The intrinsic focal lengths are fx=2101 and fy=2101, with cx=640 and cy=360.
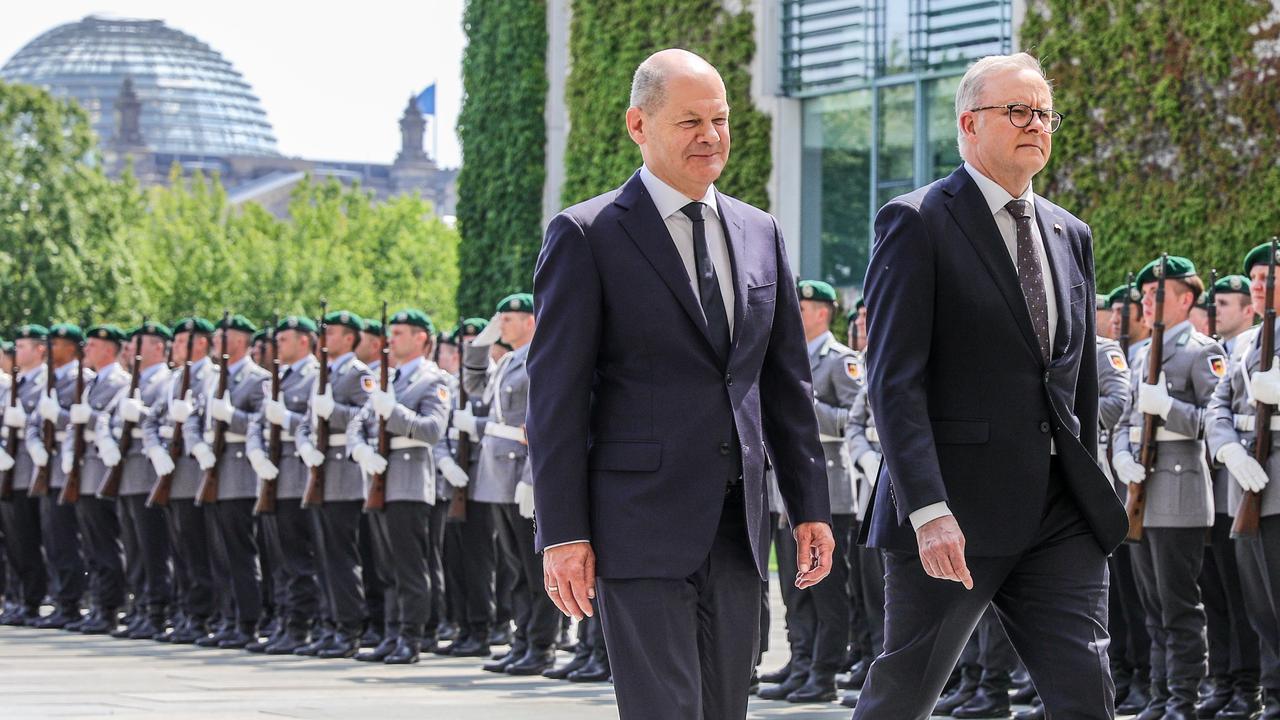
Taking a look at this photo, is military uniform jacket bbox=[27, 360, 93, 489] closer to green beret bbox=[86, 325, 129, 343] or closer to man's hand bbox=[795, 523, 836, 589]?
green beret bbox=[86, 325, 129, 343]

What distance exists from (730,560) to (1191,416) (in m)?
4.66

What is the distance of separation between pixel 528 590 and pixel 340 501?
156 cm

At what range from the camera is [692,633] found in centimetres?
438

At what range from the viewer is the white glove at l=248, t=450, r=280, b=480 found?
497 inches

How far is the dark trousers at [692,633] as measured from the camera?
4.33 m

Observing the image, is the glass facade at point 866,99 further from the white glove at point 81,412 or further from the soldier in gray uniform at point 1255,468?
the soldier in gray uniform at point 1255,468

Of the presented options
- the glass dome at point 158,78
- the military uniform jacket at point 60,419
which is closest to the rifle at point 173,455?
the military uniform jacket at point 60,419

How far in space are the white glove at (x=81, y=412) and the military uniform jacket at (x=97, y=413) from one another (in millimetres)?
22

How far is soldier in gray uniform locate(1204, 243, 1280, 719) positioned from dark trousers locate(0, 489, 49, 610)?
990 cm

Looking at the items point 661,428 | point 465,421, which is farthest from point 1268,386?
point 465,421

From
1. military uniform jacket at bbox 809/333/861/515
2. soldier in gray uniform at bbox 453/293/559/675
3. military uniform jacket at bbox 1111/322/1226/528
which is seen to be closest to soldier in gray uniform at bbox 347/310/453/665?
soldier in gray uniform at bbox 453/293/559/675

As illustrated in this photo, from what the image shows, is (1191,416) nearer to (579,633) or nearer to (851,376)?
(851,376)

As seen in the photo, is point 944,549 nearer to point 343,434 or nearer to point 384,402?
point 384,402

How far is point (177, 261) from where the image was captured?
55531mm
